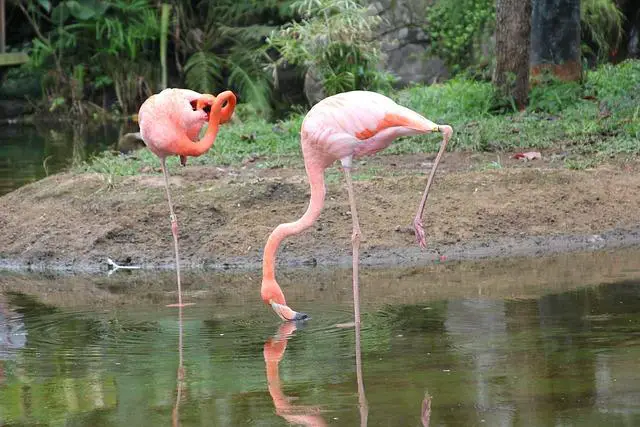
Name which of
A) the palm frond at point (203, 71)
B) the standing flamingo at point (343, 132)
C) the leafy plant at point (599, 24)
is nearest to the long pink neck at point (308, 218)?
the standing flamingo at point (343, 132)

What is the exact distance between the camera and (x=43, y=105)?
19.4m

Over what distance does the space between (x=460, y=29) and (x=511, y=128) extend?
541 cm

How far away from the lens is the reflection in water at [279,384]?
13.1 feet

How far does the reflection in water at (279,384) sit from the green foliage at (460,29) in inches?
382

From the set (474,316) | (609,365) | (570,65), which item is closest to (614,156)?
(570,65)

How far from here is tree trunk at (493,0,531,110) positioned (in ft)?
36.3

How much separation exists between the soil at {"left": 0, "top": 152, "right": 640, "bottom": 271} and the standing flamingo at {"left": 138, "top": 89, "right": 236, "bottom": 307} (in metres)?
0.92

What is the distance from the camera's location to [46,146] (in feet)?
47.7

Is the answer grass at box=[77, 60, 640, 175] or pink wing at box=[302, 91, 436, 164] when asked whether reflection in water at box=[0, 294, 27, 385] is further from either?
grass at box=[77, 60, 640, 175]

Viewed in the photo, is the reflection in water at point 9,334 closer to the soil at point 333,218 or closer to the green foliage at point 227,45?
the soil at point 333,218

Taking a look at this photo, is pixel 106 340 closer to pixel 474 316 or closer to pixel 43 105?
pixel 474 316

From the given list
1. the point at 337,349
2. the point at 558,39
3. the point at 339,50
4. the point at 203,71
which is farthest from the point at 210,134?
the point at 203,71

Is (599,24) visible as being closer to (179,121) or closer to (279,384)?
(179,121)

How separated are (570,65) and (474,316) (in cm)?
633
